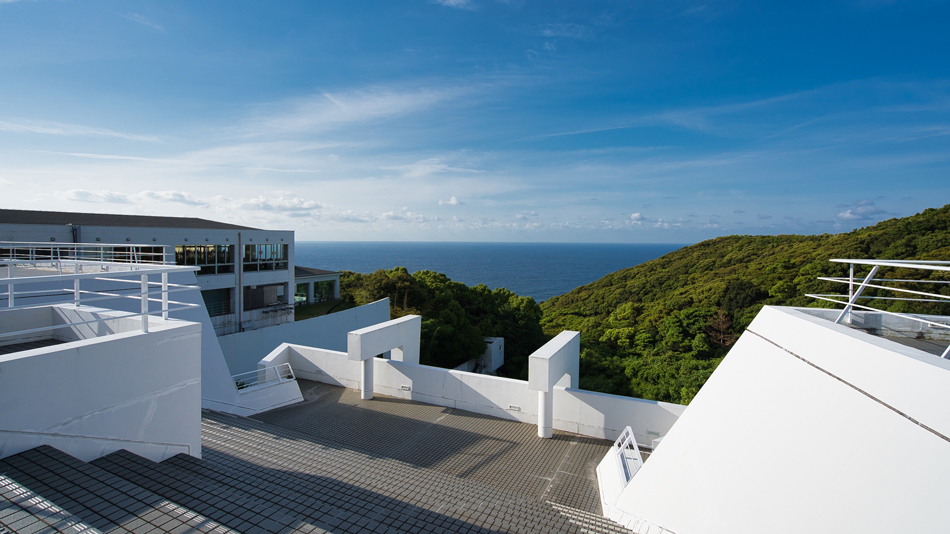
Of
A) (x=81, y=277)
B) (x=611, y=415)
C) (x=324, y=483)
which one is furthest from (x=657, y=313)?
(x=81, y=277)

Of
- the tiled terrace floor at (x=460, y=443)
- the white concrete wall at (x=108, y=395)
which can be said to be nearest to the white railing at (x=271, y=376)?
the tiled terrace floor at (x=460, y=443)

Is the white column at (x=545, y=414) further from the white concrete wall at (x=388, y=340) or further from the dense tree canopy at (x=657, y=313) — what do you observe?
the dense tree canopy at (x=657, y=313)

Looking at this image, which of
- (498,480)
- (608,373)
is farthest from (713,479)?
(608,373)

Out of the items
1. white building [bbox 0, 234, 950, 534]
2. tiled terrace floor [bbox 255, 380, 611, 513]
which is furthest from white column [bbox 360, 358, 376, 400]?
white building [bbox 0, 234, 950, 534]

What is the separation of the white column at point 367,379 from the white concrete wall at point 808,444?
7.24 metres

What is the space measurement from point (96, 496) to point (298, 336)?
18233 mm

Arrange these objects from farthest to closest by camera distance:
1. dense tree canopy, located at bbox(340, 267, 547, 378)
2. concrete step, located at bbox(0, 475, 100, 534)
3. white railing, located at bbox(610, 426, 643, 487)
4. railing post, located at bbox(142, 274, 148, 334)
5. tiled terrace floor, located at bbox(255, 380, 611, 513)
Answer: dense tree canopy, located at bbox(340, 267, 547, 378), tiled terrace floor, located at bbox(255, 380, 611, 513), white railing, located at bbox(610, 426, 643, 487), railing post, located at bbox(142, 274, 148, 334), concrete step, located at bbox(0, 475, 100, 534)

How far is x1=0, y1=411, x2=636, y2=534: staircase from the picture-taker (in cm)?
267

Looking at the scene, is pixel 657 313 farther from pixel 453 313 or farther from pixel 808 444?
pixel 808 444

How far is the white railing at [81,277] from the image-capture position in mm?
4114

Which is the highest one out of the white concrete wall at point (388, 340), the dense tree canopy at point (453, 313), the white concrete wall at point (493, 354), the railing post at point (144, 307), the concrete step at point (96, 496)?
the railing post at point (144, 307)

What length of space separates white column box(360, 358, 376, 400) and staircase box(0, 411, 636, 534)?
15.0 ft

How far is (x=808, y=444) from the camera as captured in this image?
12.3 feet

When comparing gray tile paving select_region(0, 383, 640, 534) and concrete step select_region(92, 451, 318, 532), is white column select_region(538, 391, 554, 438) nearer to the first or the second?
gray tile paving select_region(0, 383, 640, 534)
